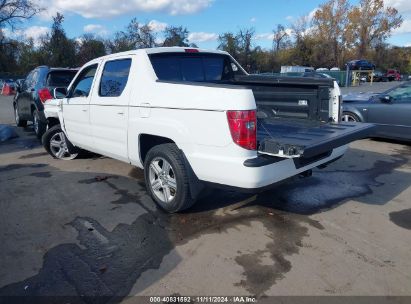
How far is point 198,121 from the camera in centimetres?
375

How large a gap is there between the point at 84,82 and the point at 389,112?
6.35m

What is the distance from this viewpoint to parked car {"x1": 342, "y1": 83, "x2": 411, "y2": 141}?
26.0 feet

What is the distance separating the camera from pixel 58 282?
10.5 ft

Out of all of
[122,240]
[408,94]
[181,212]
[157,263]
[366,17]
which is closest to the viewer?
[157,263]

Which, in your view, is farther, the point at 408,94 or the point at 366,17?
the point at 366,17

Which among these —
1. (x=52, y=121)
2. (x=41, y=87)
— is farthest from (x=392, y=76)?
(x=52, y=121)

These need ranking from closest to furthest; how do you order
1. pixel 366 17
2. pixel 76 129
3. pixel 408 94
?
pixel 76 129 → pixel 408 94 → pixel 366 17

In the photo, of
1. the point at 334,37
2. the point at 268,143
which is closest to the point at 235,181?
the point at 268,143

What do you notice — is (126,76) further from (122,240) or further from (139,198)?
(122,240)

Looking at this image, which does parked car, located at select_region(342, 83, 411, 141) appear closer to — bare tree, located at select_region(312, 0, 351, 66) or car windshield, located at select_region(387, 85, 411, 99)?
car windshield, located at select_region(387, 85, 411, 99)

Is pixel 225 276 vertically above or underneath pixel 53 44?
underneath

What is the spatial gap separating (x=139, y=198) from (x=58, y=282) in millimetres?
2026

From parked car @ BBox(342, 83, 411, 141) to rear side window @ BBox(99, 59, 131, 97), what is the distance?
17.8ft

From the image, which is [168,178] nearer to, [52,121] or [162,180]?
[162,180]
